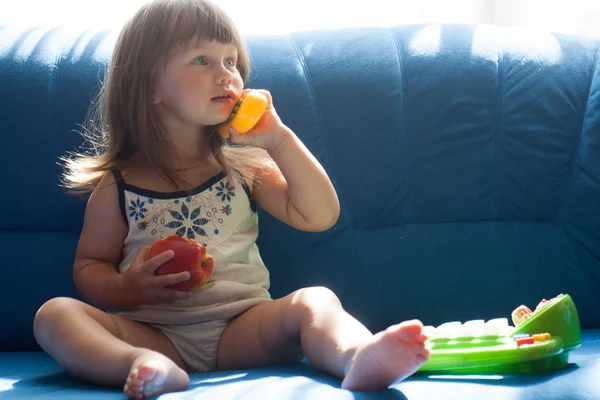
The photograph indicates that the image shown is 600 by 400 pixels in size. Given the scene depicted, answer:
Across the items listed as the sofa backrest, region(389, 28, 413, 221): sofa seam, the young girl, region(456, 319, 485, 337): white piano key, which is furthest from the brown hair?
region(456, 319, 485, 337): white piano key

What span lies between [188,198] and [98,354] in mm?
381

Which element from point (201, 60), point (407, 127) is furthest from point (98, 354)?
point (407, 127)

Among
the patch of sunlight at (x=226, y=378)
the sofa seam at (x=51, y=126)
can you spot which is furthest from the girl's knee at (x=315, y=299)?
the sofa seam at (x=51, y=126)

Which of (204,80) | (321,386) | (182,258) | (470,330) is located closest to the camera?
(321,386)

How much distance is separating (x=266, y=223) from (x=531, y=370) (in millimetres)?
640

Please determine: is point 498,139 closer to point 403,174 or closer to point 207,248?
point 403,174

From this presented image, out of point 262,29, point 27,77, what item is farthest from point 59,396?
point 262,29

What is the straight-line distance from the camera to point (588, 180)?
5.29ft

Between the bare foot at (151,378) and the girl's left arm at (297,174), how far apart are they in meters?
0.44

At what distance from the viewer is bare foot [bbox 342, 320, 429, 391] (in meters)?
0.97

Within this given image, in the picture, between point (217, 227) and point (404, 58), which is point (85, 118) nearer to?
point (217, 227)

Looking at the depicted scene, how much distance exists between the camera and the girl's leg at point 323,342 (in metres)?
0.98

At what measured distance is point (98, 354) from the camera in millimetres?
1134

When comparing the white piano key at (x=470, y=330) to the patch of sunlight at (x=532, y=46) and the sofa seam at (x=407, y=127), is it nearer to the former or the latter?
the sofa seam at (x=407, y=127)
